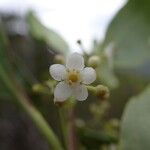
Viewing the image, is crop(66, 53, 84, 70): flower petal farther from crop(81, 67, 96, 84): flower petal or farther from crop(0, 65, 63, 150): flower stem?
crop(0, 65, 63, 150): flower stem

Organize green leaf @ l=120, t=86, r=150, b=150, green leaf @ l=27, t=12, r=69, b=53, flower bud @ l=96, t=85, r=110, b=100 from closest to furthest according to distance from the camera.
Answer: flower bud @ l=96, t=85, r=110, b=100 < green leaf @ l=120, t=86, r=150, b=150 < green leaf @ l=27, t=12, r=69, b=53

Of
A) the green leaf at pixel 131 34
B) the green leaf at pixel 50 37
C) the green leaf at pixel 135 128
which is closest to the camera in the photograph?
the green leaf at pixel 135 128

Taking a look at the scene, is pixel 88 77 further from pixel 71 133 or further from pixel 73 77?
pixel 71 133

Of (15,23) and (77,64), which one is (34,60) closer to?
(15,23)

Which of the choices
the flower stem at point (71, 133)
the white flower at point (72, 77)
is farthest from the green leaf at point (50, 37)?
the white flower at point (72, 77)

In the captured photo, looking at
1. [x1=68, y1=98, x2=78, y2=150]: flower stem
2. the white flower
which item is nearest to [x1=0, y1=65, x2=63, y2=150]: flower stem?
[x1=68, y1=98, x2=78, y2=150]: flower stem

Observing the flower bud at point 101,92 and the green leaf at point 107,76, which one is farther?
the green leaf at point 107,76

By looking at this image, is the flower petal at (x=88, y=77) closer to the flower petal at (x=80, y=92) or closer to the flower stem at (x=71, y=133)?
the flower petal at (x=80, y=92)
